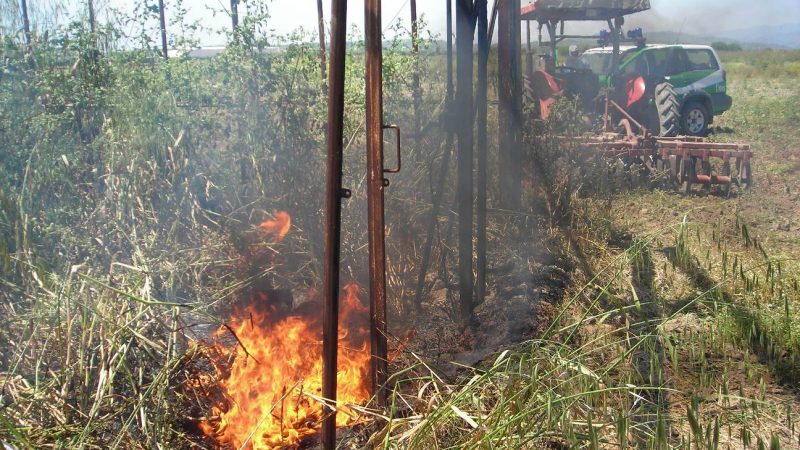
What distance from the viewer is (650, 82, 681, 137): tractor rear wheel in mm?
12305

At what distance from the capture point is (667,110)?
12352 millimetres

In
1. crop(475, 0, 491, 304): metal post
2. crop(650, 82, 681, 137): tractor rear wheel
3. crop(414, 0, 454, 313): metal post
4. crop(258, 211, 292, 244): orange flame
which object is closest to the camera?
crop(475, 0, 491, 304): metal post

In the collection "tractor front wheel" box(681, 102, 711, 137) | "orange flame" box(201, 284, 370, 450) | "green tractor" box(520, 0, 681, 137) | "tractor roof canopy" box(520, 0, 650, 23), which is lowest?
"orange flame" box(201, 284, 370, 450)

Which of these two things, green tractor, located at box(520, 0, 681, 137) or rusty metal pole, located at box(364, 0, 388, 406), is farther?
green tractor, located at box(520, 0, 681, 137)

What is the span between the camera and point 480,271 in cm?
561

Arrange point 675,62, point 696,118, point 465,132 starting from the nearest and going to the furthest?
point 465,132, point 696,118, point 675,62

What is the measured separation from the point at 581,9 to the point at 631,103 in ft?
8.46

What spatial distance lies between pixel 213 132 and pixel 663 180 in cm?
633

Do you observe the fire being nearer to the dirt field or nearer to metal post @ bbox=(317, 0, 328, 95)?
the dirt field

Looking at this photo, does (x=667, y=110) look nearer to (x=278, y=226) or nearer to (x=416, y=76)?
(x=416, y=76)

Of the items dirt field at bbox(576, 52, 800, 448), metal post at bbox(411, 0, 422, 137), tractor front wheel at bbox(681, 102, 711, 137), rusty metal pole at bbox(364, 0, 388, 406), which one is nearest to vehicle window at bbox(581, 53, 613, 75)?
tractor front wheel at bbox(681, 102, 711, 137)

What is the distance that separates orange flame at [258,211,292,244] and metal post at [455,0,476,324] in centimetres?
179

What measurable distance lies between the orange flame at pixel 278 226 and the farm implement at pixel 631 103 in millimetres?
4470

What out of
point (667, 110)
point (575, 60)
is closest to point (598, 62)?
point (575, 60)
